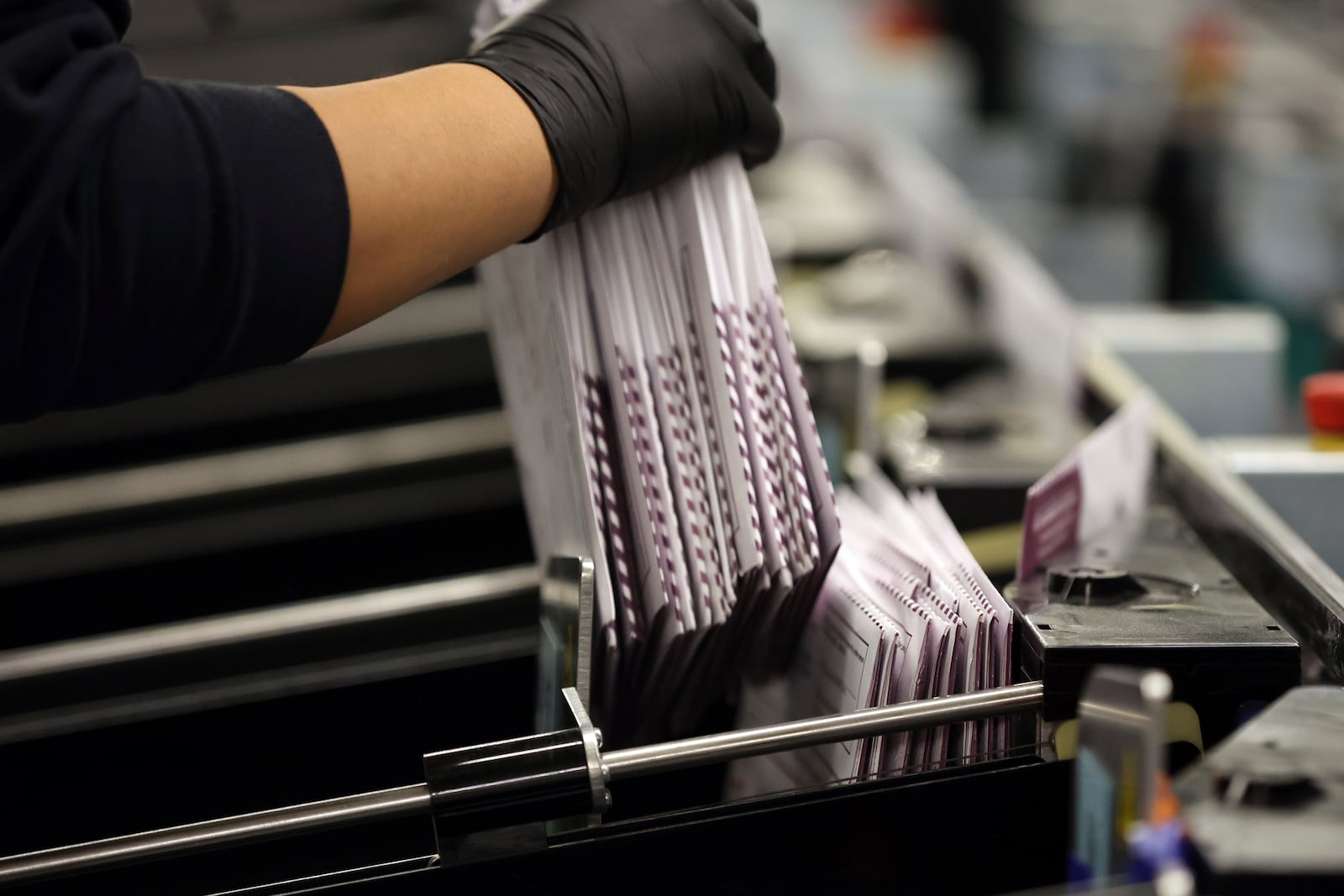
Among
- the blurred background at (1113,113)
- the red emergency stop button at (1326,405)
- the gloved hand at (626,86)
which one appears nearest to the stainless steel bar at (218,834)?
the gloved hand at (626,86)

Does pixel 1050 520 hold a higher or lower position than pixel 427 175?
lower

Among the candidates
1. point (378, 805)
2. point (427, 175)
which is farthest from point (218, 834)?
point (427, 175)

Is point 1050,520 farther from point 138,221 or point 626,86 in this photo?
point 138,221

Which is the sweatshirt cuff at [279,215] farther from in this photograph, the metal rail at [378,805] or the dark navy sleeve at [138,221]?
the metal rail at [378,805]

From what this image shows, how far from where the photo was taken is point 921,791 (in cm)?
92

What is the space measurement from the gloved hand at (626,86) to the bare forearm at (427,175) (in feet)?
0.07

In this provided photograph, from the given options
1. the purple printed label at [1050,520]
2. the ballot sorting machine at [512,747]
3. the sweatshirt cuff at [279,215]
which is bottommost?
the ballot sorting machine at [512,747]

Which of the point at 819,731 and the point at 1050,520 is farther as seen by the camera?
the point at 1050,520

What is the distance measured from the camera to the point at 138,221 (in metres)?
0.80

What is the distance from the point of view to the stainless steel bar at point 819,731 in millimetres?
888

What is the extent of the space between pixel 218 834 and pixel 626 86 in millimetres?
601

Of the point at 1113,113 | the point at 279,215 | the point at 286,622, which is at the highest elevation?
the point at 279,215

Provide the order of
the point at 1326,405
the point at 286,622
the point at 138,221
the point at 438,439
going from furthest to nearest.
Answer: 1. the point at 438,439
2. the point at 1326,405
3. the point at 286,622
4. the point at 138,221

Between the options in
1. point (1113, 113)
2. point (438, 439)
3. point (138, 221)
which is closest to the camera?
point (138, 221)
